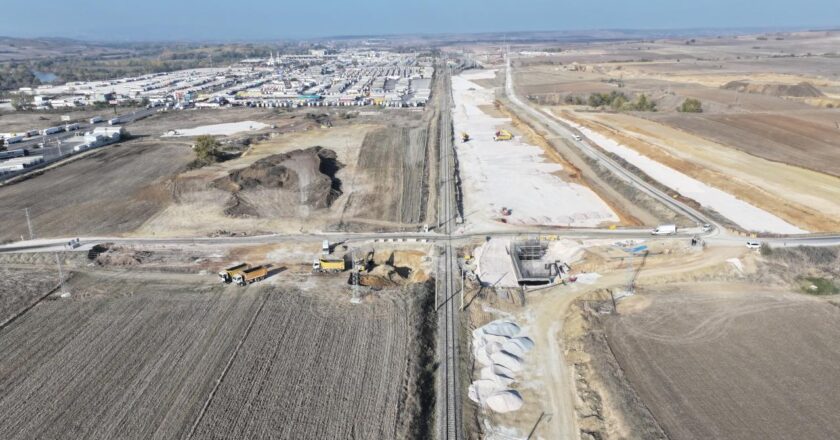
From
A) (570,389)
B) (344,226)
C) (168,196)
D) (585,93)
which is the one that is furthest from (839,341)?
(585,93)

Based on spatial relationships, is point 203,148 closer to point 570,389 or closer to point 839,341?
point 570,389

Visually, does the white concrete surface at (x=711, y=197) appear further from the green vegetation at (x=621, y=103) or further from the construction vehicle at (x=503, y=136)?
the green vegetation at (x=621, y=103)

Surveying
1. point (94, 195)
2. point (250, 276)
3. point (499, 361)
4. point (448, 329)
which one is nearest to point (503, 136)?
point (250, 276)

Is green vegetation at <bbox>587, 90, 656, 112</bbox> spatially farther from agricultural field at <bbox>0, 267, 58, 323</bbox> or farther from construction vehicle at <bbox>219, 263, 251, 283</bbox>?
agricultural field at <bbox>0, 267, 58, 323</bbox>

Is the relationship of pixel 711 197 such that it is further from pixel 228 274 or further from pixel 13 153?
pixel 13 153

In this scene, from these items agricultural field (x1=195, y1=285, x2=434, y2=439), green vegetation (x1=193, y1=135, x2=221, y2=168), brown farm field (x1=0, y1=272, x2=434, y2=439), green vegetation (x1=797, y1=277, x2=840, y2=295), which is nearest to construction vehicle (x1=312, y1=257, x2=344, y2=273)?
brown farm field (x1=0, y1=272, x2=434, y2=439)

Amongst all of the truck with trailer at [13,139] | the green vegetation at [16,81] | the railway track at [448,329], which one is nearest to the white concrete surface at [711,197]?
the railway track at [448,329]
